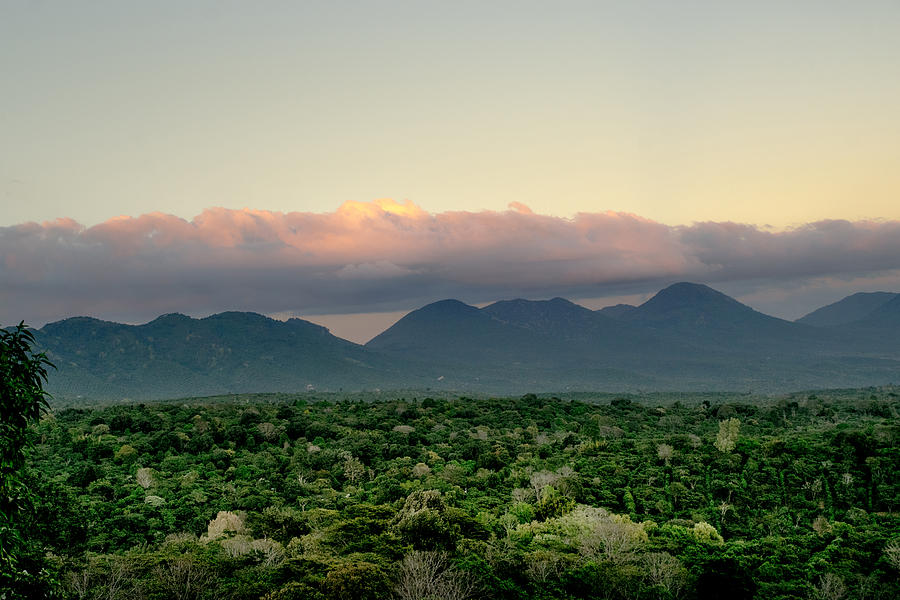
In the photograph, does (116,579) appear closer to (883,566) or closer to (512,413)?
(883,566)

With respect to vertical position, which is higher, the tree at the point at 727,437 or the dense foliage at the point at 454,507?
the tree at the point at 727,437

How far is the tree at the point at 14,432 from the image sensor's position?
50.3 feet

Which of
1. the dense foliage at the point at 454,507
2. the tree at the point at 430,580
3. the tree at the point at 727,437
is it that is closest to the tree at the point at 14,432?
the dense foliage at the point at 454,507

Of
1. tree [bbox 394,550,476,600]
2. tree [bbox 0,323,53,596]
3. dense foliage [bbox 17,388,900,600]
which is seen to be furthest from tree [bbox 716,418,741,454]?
tree [bbox 0,323,53,596]

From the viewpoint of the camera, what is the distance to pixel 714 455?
78.5 meters

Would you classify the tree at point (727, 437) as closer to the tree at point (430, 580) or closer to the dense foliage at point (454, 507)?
the dense foliage at point (454, 507)

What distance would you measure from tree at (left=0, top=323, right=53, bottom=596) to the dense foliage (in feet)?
13.4

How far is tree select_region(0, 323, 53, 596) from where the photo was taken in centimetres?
1533

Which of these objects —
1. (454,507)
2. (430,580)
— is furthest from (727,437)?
(430,580)

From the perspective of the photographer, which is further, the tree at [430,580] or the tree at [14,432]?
the tree at [430,580]

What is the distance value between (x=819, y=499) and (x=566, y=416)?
67.9 m

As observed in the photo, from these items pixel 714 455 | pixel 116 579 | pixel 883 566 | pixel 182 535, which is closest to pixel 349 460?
pixel 182 535

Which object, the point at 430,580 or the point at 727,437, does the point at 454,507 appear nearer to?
the point at 430,580

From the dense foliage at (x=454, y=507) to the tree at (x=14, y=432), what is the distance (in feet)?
13.4
